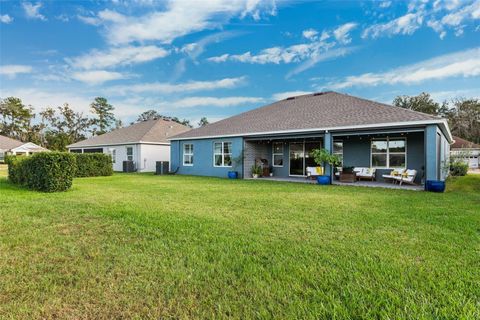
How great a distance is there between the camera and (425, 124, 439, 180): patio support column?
416 inches

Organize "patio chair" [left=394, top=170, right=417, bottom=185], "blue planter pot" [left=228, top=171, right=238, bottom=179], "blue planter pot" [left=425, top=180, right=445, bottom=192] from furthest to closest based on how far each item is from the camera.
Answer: "blue planter pot" [left=228, top=171, right=238, bottom=179] → "patio chair" [left=394, top=170, right=417, bottom=185] → "blue planter pot" [left=425, top=180, right=445, bottom=192]

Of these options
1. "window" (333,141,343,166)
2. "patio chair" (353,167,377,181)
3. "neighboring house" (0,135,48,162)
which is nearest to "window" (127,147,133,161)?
"window" (333,141,343,166)

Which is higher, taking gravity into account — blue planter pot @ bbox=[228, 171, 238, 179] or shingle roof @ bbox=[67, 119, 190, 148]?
shingle roof @ bbox=[67, 119, 190, 148]

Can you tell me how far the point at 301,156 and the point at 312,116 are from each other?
9.15ft

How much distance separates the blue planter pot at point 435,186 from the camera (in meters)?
10.1

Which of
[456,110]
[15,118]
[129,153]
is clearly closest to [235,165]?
→ [129,153]

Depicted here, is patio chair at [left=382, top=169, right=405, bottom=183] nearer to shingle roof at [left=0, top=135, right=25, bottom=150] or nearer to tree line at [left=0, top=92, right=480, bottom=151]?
tree line at [left=0, top=92, right=480, bottom=151]

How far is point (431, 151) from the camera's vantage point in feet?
34.8

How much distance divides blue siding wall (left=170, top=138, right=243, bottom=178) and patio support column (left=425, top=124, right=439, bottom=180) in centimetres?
945

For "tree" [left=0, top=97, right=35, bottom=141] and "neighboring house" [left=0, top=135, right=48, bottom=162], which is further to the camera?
"tree" [left=0, top=97, right=35, bottom=141]

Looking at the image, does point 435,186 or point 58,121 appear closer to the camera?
point 435,186

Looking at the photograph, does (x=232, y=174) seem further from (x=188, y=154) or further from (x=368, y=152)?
(x=368, y=152)

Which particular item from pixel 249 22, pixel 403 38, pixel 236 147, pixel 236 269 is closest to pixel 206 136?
pixel 236 147

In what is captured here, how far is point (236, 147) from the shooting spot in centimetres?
1653
